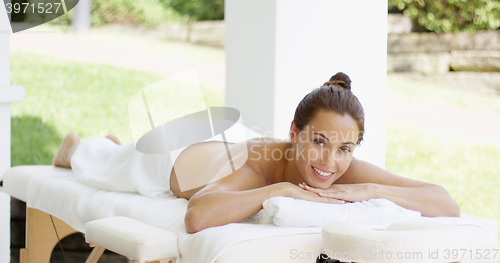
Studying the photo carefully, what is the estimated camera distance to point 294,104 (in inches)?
103

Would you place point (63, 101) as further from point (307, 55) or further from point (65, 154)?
point (307, 55)

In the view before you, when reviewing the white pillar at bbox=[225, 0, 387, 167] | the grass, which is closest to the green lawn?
the grass

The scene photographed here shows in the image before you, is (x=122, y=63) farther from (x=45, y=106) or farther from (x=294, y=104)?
(x=294, y=104)

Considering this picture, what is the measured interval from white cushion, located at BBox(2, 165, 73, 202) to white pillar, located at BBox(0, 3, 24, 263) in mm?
158

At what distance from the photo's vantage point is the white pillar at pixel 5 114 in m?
2.33

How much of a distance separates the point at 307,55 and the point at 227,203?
142 centimetres

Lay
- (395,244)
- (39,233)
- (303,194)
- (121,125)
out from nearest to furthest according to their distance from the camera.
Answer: (395,244)
(303,194)
(39,233)
(121,125)

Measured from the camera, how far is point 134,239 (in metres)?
1.29

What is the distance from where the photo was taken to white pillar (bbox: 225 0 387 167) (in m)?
2.57

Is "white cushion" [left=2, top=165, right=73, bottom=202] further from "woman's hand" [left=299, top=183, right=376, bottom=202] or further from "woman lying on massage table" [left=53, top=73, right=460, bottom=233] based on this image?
"woman's hand" [left=299, top=183, right=376, bottom=202]

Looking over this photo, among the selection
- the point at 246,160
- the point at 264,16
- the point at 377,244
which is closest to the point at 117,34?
the point at 264,16

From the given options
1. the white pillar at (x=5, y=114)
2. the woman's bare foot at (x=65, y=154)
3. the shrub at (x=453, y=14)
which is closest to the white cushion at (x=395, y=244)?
the woman's bare foot at (x=65, y=154)

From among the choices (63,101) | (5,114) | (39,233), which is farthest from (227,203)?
(63,101)

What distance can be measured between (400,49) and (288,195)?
412 centimetres
